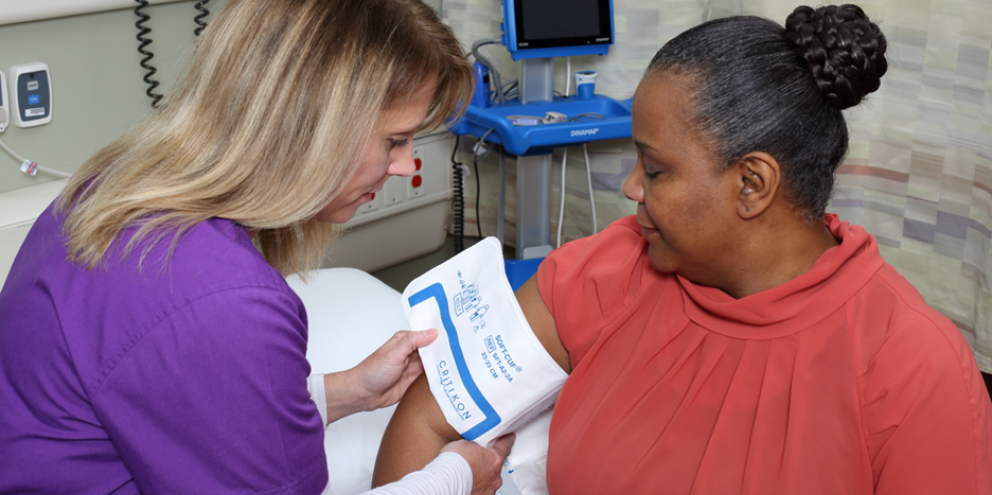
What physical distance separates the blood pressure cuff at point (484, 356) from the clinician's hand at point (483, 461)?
3 centimetres

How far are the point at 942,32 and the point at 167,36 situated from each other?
6.38 feet

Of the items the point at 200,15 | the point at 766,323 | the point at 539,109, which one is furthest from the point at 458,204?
the point at 766,323

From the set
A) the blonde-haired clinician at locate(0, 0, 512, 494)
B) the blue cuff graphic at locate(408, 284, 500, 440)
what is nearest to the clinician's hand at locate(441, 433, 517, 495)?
the blue cuff graphic at locate(408, 284, 500, 440)

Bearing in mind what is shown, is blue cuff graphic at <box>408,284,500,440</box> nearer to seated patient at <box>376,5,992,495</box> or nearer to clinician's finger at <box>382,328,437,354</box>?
clinician's finger at <box>382,328,437,354</box>

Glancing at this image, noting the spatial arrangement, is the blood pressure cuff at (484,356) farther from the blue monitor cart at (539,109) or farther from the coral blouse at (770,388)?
the blue monitor cart at (539,109)

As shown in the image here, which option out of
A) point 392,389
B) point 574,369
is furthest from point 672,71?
point 392,389

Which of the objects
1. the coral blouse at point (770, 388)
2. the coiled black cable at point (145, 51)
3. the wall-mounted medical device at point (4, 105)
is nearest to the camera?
the coral blouse at point (770, 388)

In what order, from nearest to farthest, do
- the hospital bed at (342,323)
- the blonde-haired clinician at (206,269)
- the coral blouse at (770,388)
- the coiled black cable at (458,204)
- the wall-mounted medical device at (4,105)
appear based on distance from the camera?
the blonde-haired clinician at (206,269)
the coral blouse at (770,388)
the hospital bed at (342,323)
the wall-mounted medical device at (4,105)
the coiled black cable at (458,204)

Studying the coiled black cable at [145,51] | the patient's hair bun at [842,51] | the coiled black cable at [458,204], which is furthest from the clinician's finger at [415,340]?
the coiled black cable at [458,204]

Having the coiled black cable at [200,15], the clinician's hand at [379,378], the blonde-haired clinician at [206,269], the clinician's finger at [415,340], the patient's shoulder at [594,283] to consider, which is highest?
the coiled black cable at [200,15]

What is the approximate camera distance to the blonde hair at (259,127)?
0.86m

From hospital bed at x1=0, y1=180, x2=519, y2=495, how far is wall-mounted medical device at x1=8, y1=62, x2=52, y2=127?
161 mm

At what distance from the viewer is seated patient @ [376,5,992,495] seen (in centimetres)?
90

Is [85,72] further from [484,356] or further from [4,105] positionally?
[484,356]
